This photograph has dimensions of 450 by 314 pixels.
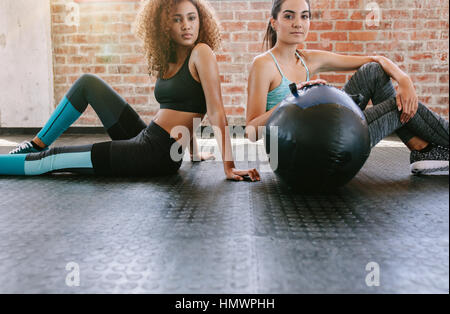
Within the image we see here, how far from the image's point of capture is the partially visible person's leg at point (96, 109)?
2.39 meters

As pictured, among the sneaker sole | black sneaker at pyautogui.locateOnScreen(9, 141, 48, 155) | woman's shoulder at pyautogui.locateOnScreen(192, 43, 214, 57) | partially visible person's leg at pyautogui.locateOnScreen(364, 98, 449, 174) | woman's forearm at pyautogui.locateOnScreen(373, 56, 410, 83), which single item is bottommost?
the sneaker sole

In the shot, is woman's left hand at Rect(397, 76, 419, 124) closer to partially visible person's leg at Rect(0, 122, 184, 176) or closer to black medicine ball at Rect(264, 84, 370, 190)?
black medicine ball at Rect(264, 84, 370, 190)

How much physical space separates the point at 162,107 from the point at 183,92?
0.18 m

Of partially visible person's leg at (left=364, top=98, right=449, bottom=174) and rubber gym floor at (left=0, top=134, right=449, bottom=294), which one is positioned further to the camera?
partially visible person's leg at (left=364, top=98, right=449, bottom=174)

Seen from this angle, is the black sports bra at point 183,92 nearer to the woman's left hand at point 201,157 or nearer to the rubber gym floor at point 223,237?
the rubber gym floor at point 223,237

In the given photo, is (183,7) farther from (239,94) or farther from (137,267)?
(239,94)

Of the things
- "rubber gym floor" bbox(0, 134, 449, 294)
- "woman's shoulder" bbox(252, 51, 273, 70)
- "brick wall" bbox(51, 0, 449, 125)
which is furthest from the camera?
"brick wall" bbox(51, 0, 449, 125)

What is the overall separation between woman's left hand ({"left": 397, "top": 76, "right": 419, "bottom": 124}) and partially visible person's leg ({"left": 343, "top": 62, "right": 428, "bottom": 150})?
0.10m

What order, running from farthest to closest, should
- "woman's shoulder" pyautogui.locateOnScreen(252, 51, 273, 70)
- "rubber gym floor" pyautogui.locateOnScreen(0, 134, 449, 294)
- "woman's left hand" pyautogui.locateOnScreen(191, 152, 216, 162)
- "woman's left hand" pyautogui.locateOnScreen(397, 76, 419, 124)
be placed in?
1. "woman's left hand" pyautogui.locateOnScreen(191, 152, 216, 162)
2. "woman's shoulder" pyautogui.locateOnScreen(252, 51, 273, 70)
3. "woman's left hand" pyautogui.locateOnScreen(397, 76, 419, 124)
4. "rubber gym floor" pyautogui.locateOnScreen(0, 134, 449, 294)

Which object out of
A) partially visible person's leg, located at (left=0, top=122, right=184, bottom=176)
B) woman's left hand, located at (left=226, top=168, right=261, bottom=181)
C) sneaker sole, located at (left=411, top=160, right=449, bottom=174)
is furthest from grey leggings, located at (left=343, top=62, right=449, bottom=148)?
partially visible person's leg, located at (left=0, top=122, right=184, bottom=176)

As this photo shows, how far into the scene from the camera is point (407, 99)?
6.66 feet

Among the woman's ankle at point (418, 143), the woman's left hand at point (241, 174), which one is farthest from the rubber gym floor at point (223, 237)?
the woman's ankle at point (418, 143)

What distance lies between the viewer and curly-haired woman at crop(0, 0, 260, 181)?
82.4 inches

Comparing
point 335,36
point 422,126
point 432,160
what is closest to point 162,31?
point 422,126
